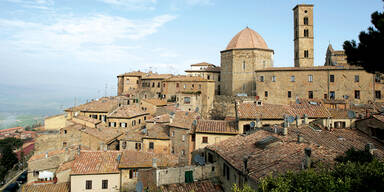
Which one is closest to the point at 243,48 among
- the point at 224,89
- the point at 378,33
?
the point at 224,89

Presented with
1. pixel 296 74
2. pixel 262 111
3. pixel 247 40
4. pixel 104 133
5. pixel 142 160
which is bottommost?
pixel 142 160

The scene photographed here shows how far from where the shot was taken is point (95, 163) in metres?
22.6

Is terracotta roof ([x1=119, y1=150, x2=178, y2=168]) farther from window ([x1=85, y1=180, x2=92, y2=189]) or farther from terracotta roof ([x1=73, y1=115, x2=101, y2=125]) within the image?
terracotta roof ([x1=73, y1=115, x2=101, y2=125])

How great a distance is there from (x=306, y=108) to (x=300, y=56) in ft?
83.9

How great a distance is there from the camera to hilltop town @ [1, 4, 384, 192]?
14.5m

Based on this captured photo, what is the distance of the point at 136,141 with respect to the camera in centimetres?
2966

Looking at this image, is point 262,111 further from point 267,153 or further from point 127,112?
point 127,112

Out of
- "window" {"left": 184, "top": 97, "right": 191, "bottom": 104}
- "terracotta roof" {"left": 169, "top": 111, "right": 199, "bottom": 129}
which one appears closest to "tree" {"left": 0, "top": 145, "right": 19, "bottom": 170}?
"window" {"left": 184, "top": 97, "right": 191, "bottom": 104}

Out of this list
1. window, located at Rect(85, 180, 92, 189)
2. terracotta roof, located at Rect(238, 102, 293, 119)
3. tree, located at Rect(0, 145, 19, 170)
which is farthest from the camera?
tree, located at Rect(0, 145, 19, 170)

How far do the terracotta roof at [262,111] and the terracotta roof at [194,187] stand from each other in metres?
9.52

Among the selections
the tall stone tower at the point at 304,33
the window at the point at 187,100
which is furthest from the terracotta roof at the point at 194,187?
the tall stone tower at the point at 304,33

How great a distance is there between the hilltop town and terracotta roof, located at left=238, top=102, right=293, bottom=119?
0.32 feet

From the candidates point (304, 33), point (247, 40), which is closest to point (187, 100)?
point (247, 40)

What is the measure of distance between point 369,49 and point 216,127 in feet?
53.4
